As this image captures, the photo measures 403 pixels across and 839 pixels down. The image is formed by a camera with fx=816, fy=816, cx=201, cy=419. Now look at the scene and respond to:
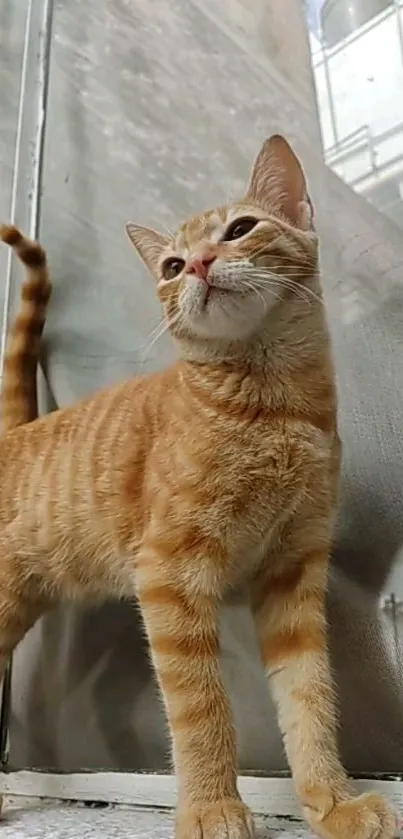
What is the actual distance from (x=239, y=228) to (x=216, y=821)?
62cm

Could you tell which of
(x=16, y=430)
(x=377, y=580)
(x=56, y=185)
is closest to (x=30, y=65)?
(x=56, y=185)

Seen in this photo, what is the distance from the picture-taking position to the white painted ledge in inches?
35.9

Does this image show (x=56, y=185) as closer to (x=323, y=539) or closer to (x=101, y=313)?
(x=101, y=313)

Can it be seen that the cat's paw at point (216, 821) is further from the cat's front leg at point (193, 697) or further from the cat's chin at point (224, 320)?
the cat's chin at point (224, 320)

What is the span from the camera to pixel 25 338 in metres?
1.40

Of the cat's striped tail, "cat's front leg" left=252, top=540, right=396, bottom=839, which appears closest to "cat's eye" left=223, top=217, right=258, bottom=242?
"cat's front leg" left=252, top=540, right=396, bottom=839

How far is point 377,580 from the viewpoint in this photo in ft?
3.23

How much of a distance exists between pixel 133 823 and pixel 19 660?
1.59 feet

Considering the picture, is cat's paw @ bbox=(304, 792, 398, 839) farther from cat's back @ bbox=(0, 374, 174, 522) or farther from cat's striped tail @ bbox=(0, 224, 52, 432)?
cat's striped tail @ bbox=(0, 224, 52, 432)

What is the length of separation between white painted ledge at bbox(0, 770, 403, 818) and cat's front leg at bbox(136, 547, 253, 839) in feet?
0.57

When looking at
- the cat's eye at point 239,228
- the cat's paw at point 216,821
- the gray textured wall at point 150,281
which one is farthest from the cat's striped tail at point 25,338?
the cat's paw at point 216,821

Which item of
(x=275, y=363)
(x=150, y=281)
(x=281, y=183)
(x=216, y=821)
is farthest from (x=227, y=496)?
(x=150, y=281)

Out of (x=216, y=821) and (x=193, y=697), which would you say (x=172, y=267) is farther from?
(x=216, y=821)

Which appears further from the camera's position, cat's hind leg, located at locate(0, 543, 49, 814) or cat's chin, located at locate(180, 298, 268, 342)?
cat's hind leg, located at locate(0, 543, 49, 814)
